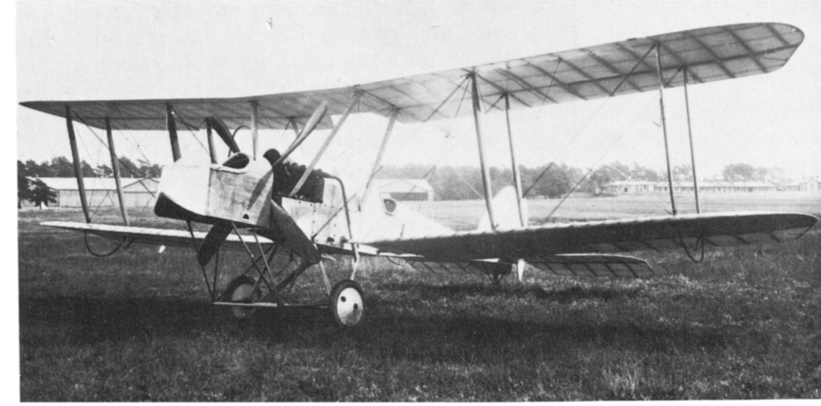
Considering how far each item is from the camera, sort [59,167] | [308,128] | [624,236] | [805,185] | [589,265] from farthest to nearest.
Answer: [59,167]
[589,265]
[805,185]
[308,128]
[624,236]

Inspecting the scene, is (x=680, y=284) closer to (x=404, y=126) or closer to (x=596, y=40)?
(x=596, y=40)

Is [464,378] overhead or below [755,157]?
below

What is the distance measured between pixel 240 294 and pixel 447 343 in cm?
331

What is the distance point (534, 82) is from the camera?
21.7 ft

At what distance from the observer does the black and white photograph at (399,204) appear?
4.52 m

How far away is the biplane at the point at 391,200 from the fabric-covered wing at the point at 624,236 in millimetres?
18

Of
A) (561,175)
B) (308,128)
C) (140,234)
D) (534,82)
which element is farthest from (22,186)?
(561,175)

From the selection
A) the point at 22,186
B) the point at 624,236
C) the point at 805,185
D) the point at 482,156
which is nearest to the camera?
the point at 624,236

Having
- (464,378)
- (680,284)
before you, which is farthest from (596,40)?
(680,284)

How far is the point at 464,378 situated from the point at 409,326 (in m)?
1.76

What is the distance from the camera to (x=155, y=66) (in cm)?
682

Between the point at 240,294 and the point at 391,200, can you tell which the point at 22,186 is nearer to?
the point at 240,294

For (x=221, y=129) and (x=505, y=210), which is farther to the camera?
(x=505, y=210)

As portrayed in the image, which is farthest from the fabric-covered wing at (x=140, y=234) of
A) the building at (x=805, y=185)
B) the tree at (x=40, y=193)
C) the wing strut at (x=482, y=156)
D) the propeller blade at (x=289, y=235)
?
the building at (x=805, y=185)
